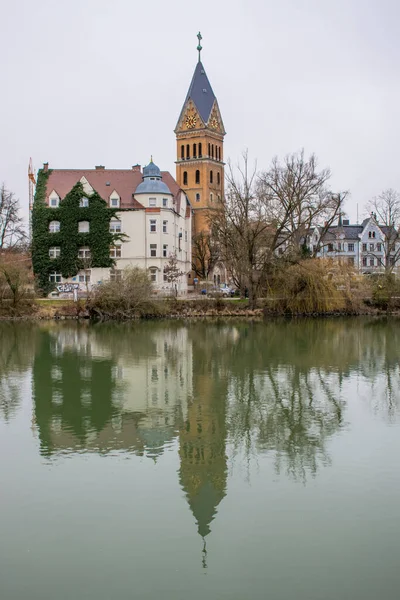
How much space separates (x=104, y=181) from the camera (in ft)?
190

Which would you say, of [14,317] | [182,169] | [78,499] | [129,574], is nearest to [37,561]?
[129,574]

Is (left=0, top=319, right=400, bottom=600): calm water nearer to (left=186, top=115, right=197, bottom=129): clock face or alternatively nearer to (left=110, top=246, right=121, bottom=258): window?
(left=110, top=246, right=121, bottom=258): window

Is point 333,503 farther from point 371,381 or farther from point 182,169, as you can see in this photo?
point 182,169

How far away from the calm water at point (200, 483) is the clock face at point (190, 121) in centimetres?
6594

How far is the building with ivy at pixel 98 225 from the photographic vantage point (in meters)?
56.0

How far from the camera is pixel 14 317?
45250mm

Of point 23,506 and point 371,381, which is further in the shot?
point 371,381

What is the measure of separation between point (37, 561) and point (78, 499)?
76.9 inches

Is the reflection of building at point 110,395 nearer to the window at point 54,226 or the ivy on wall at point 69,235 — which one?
the ivy on wall at point 69,235

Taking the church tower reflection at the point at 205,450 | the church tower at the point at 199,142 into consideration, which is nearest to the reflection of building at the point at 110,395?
the church tower reflection at the point at 205,450

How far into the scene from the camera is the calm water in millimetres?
7848

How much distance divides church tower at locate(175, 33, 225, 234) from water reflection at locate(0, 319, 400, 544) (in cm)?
5172

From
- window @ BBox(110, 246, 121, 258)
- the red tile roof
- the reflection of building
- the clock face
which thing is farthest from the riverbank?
the clock face

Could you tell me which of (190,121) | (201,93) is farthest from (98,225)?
(201,93)
